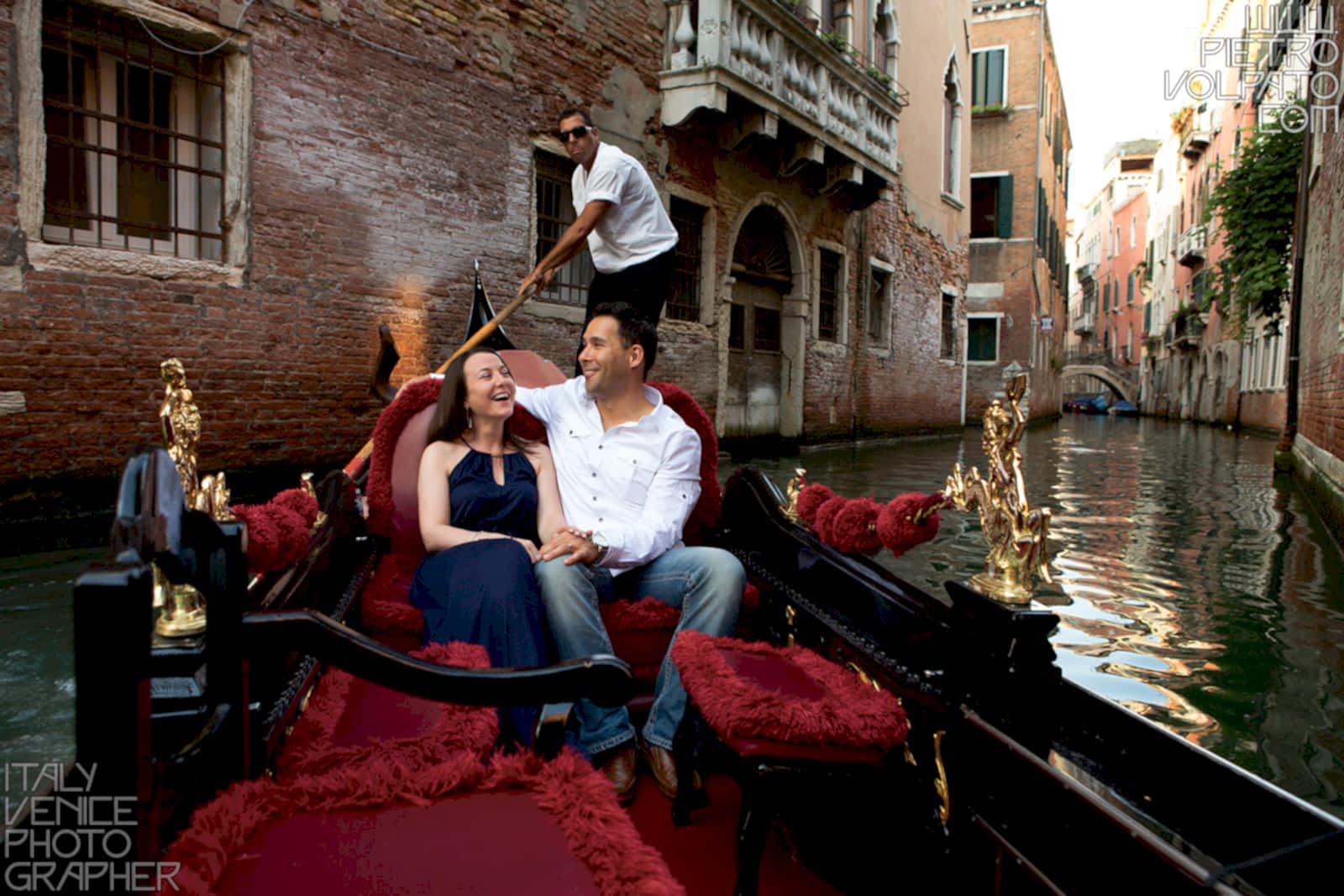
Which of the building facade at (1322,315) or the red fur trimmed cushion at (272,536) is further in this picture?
the building facade at (1322,315)

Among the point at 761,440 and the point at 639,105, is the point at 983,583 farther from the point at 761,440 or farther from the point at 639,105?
the point at 761,440

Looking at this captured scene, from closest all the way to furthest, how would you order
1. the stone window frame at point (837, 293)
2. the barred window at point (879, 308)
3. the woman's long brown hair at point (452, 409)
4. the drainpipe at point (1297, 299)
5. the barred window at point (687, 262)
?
the woman's long brown hair at point (452, 409)
the barred window at point (687, 262)
the drainpipe at point (1297, 299)
the stone window frame at point (837, 293)
the barred window at point (879, 308)

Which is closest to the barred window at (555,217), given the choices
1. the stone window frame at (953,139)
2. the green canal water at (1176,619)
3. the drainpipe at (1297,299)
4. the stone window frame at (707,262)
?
the stone window frame at (707,262)

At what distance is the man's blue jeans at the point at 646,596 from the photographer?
1711 millimetres

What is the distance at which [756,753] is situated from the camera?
1.30 metres

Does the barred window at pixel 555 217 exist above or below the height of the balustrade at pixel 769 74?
below

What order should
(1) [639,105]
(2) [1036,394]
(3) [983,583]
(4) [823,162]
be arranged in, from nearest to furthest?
(3) [983,583]
(1) [639,105]
(4) [823,162]
(2) [1036,394]

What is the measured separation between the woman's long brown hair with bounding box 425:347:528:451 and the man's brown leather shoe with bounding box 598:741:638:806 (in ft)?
2.56

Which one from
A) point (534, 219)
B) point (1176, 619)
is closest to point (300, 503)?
point (1176, 619)

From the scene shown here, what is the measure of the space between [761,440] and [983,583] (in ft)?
26.6

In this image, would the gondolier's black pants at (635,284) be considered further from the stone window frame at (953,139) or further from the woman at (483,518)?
the stone window frame at (953,139)

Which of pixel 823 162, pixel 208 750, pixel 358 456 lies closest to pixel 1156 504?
pixel 823 162

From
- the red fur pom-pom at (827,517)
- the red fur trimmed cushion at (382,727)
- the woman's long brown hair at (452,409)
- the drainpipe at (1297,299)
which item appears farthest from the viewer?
the drainpipe at (1297,299)

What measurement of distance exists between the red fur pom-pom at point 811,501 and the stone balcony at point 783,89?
19.5 ft
